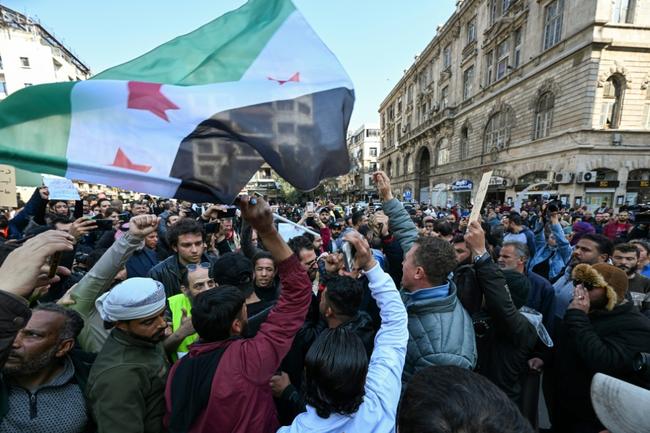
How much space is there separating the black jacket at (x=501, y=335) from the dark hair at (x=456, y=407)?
3.36 ft

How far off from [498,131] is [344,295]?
26904 mm

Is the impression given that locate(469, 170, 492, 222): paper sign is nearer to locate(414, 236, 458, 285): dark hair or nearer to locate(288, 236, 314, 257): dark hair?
locate(414, 236, 458, 285): dark hair

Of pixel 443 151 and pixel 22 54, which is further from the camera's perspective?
pixel 443 151

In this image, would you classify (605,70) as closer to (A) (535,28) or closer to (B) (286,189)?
(A) (535,28)

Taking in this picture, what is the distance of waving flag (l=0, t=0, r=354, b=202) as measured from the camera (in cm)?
138

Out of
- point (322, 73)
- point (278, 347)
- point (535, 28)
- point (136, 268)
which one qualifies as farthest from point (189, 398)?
point (535, 28)

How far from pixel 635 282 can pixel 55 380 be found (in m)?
4.86

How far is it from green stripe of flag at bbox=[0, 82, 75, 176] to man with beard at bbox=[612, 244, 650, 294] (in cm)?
477

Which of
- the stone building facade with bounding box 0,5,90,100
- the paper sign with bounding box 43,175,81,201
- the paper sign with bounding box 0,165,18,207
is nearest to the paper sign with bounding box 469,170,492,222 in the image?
the paper sign with bounding box 43,175,81,201

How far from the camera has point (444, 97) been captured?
33.1 meters

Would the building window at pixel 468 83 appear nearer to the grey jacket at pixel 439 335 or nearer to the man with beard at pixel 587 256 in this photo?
the man with beard at pixel 587 256

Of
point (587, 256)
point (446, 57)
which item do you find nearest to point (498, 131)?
point (446, 57)

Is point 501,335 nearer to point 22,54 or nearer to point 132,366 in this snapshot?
point 132,366

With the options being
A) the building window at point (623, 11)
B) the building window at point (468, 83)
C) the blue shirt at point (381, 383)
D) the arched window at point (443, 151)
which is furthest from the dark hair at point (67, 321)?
the arched window at point (443, 151)
